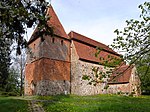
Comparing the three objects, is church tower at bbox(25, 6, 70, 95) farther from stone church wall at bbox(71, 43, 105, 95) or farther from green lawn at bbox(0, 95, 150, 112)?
green lawn at bbox(0, 95, 150, 112)

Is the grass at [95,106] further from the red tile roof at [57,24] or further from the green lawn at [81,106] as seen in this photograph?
the red tile roof at [57,24]

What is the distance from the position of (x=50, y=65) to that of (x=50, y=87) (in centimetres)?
359

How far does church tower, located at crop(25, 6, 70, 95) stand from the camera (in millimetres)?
Result: 38938

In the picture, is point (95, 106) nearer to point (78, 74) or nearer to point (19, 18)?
point (19, 18)

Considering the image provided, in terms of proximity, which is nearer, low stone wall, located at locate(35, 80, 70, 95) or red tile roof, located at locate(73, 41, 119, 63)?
low stone wall, located at locate(35, 80, 70, 95)

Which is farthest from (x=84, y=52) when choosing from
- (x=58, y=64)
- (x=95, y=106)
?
(x=95, y=106)

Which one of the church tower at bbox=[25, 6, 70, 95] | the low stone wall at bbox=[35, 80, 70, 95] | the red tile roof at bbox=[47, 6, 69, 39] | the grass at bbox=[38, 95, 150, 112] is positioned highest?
the red tile roof at bbox=[47, 6, 69, 39]

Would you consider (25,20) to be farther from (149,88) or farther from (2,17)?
(149,88)

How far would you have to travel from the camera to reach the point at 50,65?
39875mm

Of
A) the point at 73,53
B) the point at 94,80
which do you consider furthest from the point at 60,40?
the point at 94,80

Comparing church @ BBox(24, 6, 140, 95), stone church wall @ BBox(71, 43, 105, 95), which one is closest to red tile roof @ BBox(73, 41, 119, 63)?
church @ BBox(24, 6, 140, 95)

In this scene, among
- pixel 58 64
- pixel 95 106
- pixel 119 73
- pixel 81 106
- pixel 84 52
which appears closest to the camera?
pixel 119 73

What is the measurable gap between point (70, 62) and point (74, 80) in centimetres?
336

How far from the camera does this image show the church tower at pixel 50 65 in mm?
38938
